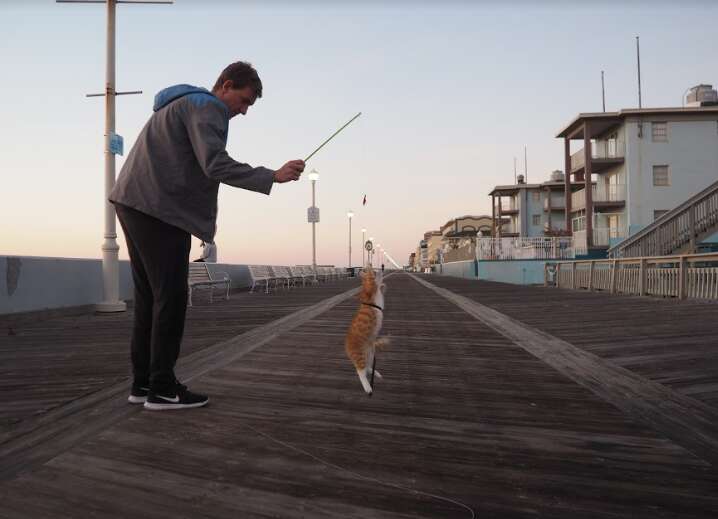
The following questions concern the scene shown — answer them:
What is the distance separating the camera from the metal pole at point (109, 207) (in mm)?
9242

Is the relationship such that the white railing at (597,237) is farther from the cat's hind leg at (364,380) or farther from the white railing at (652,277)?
the cat's hind leg at (364,380)

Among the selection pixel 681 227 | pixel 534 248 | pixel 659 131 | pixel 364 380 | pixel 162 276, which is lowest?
pixel 364 380

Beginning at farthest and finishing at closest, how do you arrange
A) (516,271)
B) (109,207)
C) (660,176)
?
(660,176) → (516,271) → (109,207)

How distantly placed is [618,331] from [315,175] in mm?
26507

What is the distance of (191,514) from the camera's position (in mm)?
1636

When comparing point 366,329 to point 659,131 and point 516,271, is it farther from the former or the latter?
point 659,131

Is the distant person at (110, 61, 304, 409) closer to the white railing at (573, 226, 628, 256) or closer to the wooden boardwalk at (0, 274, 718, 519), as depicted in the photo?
the wooden boardwalk at (0, 274, 718, 519)

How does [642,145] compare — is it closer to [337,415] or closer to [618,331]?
[618,331]

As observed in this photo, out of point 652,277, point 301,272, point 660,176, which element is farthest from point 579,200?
point 652,277

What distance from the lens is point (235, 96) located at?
3.07 metres

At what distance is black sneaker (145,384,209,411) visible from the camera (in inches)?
113

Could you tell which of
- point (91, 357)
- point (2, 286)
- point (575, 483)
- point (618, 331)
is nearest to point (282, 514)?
point (575, 483)

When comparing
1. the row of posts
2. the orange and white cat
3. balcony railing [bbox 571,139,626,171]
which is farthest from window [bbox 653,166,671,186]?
the orange and white cat

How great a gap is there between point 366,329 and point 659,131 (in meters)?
36.3
